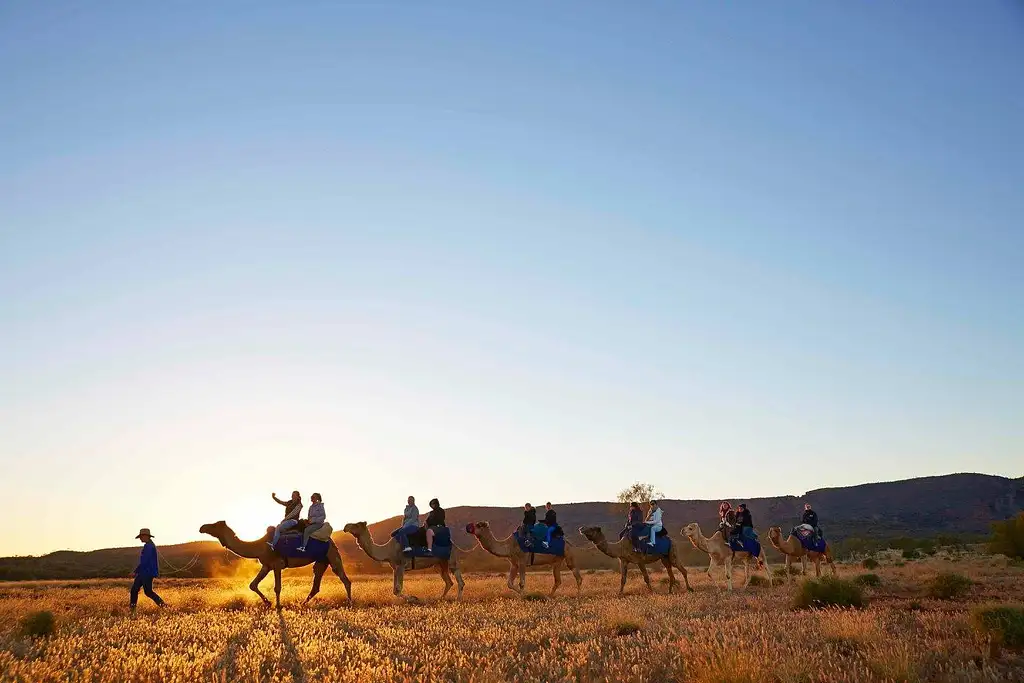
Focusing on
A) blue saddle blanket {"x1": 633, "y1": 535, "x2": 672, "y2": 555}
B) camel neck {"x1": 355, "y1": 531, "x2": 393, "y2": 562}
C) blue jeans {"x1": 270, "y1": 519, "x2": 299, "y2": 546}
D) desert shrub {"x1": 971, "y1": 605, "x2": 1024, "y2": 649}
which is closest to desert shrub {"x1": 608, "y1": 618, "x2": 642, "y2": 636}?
desert shrub {"x1": 971, "y1": 605, "x2": 1024, "y2": 649}

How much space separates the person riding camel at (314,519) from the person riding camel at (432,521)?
10.4 ft

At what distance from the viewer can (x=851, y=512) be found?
110000 mm

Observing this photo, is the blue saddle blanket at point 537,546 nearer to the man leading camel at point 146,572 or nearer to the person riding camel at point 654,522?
the person riding camel at point 654,522

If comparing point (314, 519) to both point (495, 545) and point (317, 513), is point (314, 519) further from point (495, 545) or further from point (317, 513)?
point (495, 545)

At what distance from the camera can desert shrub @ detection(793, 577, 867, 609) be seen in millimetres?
15898

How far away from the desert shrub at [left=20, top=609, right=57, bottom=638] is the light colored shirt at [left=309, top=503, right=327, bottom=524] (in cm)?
702

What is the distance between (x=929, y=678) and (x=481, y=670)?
15.5 feet

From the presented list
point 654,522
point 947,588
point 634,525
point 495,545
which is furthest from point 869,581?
point 495,545

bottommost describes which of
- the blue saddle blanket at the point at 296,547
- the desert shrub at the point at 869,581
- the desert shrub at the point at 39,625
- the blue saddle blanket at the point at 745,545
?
the desert shrub at the point at 869,581

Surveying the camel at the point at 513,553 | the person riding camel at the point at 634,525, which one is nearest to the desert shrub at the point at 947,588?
the person riding camel at the point at 634,525

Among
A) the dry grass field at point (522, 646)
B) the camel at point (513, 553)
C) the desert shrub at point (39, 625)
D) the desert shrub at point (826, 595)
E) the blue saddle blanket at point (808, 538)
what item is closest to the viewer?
the dry grass field at point (522, 646)

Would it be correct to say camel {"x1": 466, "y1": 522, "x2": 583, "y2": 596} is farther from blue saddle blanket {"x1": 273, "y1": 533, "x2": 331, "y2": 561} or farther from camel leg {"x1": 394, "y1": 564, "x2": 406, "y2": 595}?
blue saddle blanket {"x1": 273, "y1": 533, "x2": 331, "y2": 561}

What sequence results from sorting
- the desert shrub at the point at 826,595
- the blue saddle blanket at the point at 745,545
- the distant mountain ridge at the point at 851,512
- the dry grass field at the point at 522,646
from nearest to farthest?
the dry grass field at the point at 522,646 → the desert shrub at the point at 826,595 → the blue saddle blanket at the point at 745,545 → the distant mountain ridge at the point at 851,512

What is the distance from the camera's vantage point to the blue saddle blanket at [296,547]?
744 inches
